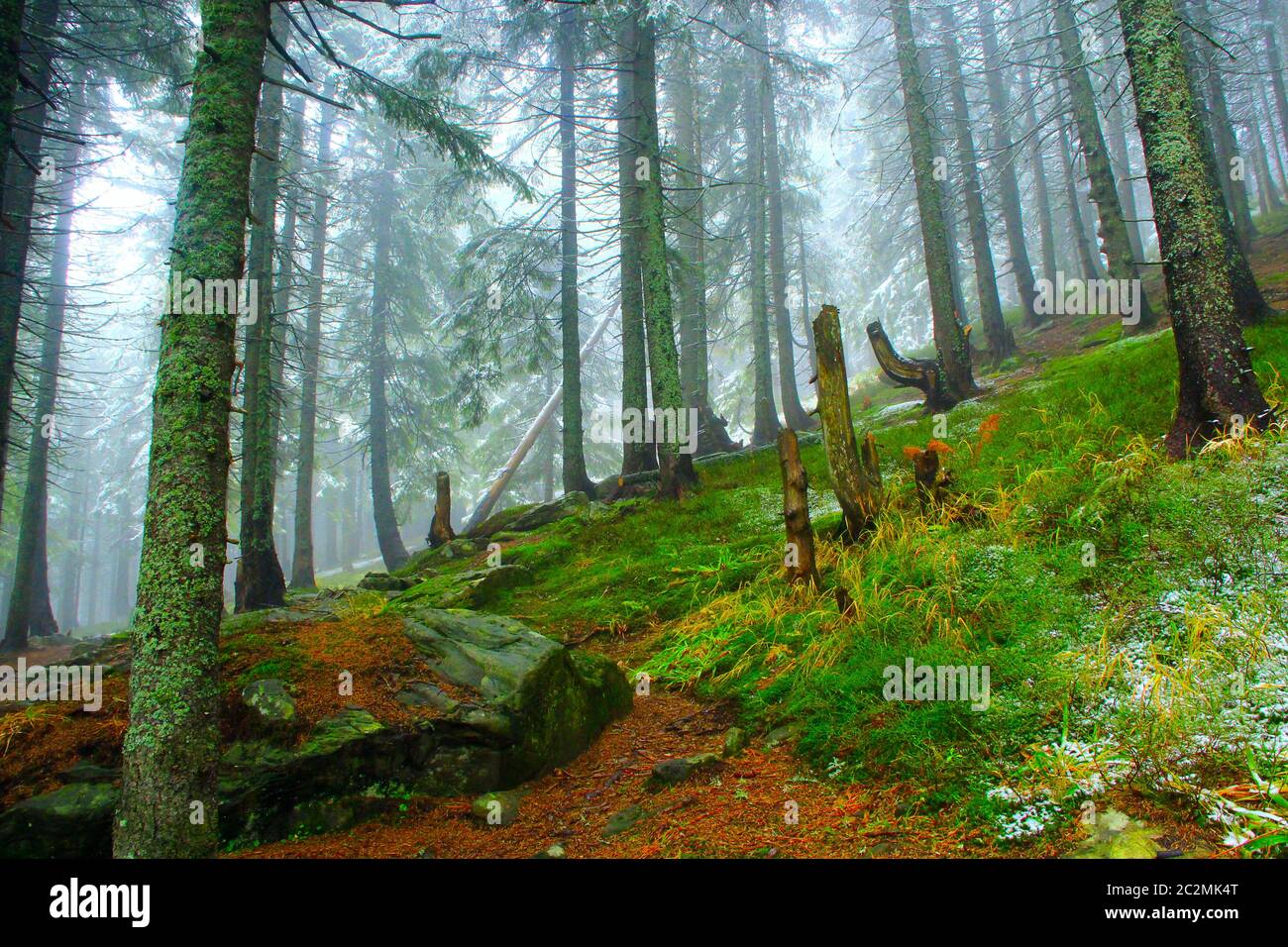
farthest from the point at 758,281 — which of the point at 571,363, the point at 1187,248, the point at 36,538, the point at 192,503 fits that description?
the point at 36,538

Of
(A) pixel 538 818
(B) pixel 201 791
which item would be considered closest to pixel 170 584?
(B) pixel 201 791

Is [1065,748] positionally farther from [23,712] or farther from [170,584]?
[23,712]

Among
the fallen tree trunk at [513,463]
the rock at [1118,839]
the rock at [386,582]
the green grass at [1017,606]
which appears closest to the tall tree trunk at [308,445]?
the fallen tree trunk at [513,463]

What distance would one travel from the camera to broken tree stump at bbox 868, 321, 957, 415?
38.4 ft

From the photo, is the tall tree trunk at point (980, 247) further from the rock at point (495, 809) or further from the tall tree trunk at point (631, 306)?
the rock at point (495, 809)

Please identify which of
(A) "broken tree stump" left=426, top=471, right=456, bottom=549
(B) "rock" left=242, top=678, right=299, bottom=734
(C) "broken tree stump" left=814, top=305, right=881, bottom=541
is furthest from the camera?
(A) "broken tree stump" left=426, top=471, right=456, bottom=549

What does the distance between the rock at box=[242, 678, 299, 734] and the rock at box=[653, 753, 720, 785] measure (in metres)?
2.23

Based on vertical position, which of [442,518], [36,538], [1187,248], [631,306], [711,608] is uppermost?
[631,306]

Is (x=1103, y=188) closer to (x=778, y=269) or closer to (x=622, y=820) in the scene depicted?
(x=778, y=269)

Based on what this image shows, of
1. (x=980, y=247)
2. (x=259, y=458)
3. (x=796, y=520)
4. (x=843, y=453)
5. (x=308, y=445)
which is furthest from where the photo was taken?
(x=308, y=445)

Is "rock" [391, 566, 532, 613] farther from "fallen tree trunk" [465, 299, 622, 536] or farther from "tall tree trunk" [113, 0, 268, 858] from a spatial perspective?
"fallen tree trunk" [465, 299, 622, 536]

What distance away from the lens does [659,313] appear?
1023 cm

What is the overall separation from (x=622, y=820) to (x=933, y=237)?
1253 cm

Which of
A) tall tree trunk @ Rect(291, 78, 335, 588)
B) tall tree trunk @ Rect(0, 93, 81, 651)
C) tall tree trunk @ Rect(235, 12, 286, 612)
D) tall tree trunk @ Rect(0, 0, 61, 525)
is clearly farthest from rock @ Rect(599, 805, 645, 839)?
tall tree trunk @ Rect(291, 78, 335, 588)
